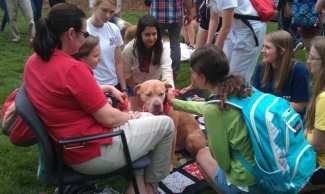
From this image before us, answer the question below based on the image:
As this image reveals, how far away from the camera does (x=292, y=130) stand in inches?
96.8

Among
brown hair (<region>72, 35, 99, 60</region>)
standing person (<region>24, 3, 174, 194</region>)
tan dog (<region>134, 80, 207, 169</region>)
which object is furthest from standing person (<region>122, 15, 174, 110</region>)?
standing person (<region>24, 3, 174, 194</region>)

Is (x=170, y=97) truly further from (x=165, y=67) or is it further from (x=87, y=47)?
(x=165, y=67)

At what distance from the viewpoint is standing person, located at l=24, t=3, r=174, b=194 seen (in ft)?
7.89

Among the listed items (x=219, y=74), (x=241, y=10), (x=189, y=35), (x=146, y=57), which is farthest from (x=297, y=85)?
(x=189, y=35)

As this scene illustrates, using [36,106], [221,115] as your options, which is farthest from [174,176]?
[36,106]

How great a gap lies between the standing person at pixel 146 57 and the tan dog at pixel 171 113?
0.48m

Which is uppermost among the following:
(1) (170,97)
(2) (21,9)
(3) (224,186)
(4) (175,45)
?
(1) (170,97)

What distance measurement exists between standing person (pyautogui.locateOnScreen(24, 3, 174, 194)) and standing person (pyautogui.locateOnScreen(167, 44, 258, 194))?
1.83 ft

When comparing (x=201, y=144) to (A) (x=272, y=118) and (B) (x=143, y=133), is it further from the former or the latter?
(A) (x=272, y=118)

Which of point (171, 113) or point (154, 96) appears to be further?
point (171, 113)

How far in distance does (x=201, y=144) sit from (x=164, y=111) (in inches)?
23.8

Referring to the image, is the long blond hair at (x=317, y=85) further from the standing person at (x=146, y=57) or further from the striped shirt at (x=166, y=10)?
the striped shirt at (x=166, y=10)

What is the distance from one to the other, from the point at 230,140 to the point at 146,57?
2.15m

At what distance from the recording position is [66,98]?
244 cm
